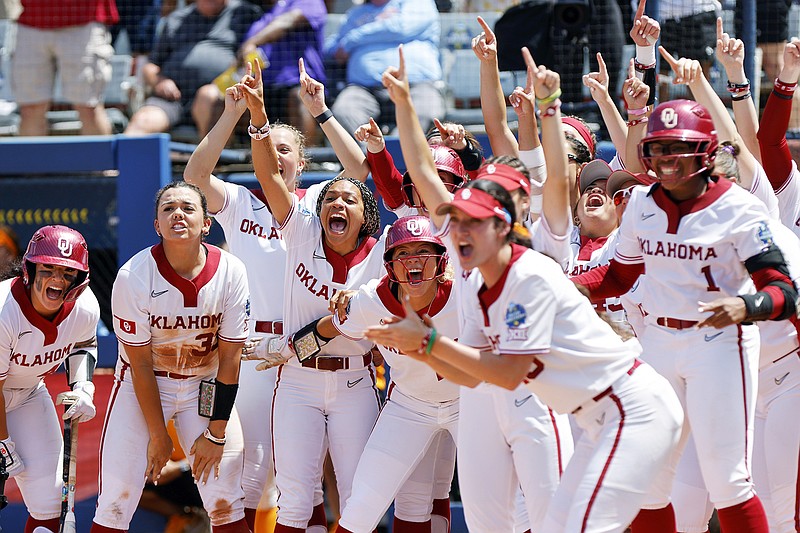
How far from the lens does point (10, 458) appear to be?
4648 mm

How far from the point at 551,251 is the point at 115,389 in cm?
204

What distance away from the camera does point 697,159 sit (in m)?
3.75

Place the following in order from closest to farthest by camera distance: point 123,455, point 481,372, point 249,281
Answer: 1. point 481,372
2. point 123,455
3. point 249,281

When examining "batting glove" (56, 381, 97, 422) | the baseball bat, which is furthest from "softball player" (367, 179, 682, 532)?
the baseball bat

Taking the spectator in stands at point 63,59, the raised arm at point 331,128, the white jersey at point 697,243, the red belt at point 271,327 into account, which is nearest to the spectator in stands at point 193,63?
the spectator in stands at point 63,59

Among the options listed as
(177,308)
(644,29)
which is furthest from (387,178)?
(644,29)

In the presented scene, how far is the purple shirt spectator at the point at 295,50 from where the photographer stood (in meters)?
7.14

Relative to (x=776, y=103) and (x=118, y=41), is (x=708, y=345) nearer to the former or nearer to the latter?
(x=776, y=103)

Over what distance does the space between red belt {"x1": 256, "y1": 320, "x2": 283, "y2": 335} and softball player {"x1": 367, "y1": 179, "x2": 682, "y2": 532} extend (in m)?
1.73

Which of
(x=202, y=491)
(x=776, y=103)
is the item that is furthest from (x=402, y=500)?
(x=776, y=103)

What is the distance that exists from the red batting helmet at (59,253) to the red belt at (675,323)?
2.36 meters

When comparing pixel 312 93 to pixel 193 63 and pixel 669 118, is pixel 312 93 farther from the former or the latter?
pixel 193 63

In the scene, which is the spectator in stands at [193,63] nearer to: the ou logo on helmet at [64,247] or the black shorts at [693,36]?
the ou logo on helmet at [64,247]

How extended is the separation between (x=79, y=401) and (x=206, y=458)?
651 mm
